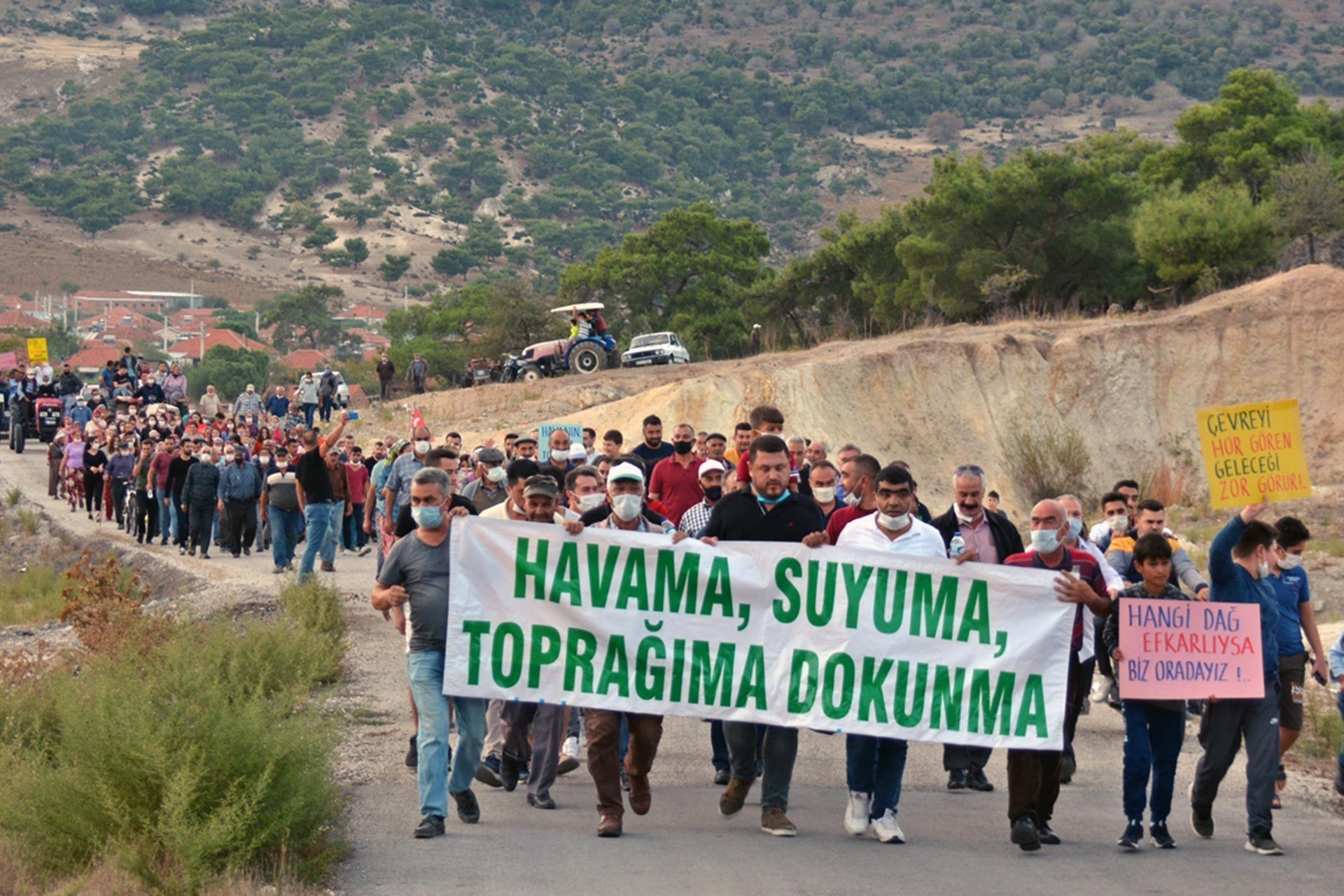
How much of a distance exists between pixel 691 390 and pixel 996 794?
89.1 feet

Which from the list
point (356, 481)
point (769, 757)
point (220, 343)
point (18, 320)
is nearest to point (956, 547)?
point (769, 757)

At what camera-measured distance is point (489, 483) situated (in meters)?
12.8

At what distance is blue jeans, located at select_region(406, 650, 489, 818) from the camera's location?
→ 340 inches

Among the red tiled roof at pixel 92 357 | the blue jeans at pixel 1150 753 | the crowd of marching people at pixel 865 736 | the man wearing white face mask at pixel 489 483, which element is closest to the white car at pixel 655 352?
the man wearing white face mask at pixel 489 483

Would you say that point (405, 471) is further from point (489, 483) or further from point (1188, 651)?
point (1188, 651)

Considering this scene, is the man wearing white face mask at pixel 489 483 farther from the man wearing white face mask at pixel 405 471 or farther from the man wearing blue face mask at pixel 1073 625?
the man wearing blue face mask at pixel 1073 625

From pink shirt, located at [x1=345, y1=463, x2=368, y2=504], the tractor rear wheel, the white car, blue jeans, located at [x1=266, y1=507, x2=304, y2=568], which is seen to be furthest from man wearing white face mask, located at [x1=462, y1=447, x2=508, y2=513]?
the white car

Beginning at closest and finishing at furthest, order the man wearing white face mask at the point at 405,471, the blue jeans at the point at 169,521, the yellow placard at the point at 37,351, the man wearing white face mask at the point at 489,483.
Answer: the man wearing white face mask at the point at 489,483 → the man wearing white face mask at the point at 405,471 → the blue jeans at the point at 169,521 → the yellow placard at the point at 37,351

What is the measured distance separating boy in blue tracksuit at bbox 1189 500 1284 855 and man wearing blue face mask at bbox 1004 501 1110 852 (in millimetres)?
759

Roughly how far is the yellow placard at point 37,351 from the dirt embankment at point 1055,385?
37.9 ft

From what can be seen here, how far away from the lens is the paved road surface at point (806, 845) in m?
8.00

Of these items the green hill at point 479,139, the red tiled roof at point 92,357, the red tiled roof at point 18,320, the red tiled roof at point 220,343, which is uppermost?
the green hill at point 479,139

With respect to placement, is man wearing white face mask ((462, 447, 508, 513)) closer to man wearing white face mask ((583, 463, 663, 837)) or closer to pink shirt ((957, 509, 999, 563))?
man wearing white face mask ((583, 463, 663, 837))

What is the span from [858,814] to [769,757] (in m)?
0.56
